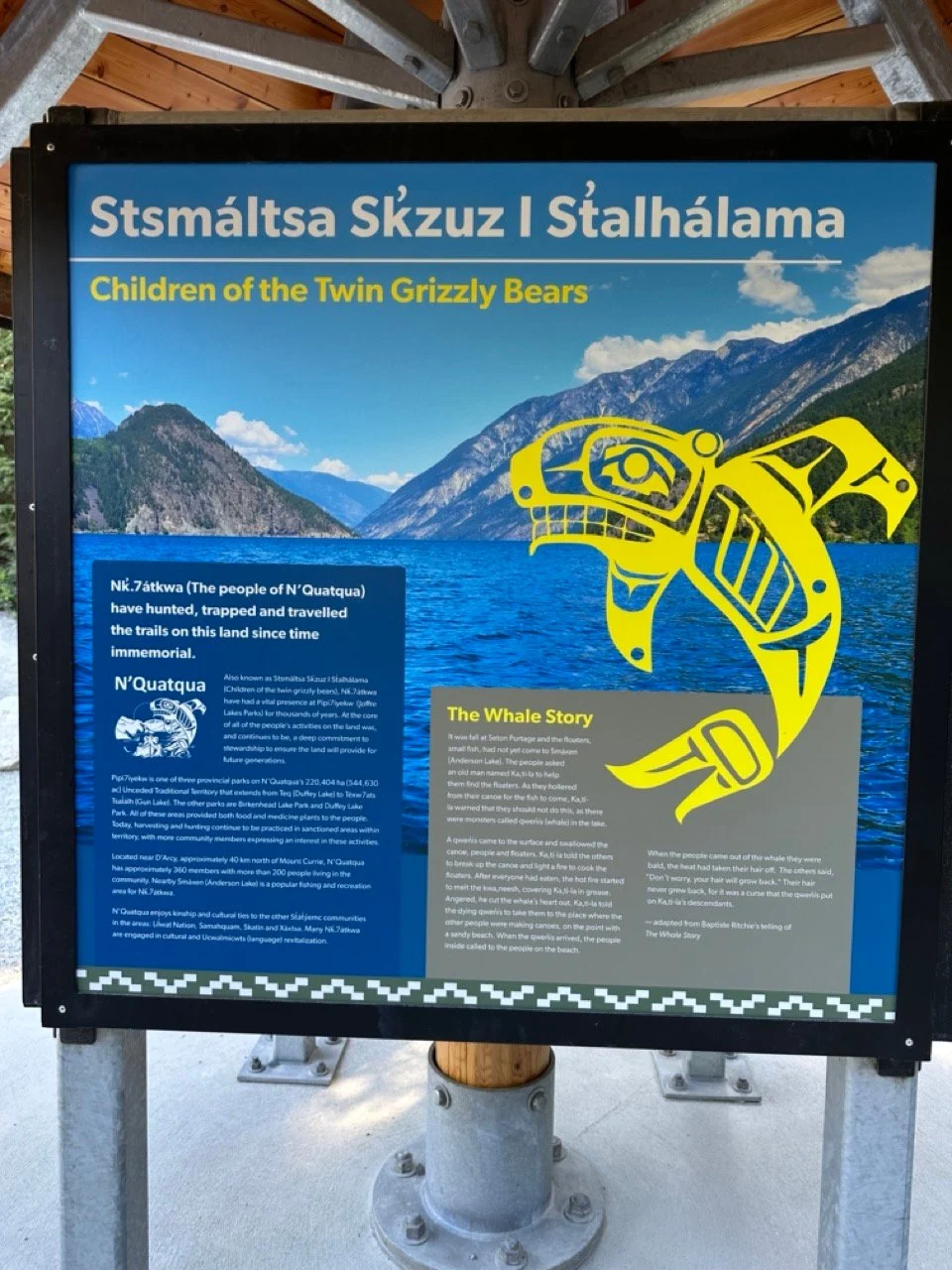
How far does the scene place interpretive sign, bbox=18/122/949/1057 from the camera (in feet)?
5.15

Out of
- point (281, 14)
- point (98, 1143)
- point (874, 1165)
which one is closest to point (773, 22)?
point (281, 14)

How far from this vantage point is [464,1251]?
254cm

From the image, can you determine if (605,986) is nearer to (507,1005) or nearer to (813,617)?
(507,1005)

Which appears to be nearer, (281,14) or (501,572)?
(501,572)

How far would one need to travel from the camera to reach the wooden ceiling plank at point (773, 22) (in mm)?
2895

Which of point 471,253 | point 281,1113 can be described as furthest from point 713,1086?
point 471,253

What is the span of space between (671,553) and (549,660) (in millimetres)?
296

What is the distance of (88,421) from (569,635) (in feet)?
3.27

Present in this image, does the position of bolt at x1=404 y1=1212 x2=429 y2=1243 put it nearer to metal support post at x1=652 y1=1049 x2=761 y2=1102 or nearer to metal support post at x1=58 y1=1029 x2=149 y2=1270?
metal support post at x1=58 y1=1029 x2=149 y2=1270

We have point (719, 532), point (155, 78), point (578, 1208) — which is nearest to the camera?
point (719, 532)

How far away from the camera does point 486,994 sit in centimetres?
167

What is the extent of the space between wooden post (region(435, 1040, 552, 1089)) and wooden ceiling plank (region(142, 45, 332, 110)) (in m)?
3.31

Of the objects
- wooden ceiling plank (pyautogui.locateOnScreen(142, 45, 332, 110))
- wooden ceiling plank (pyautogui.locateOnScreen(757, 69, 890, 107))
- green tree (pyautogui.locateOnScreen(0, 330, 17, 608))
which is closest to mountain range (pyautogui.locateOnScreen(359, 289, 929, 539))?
wooden ceiling plank (pyautogui.locateOnScreen(757, 69, 890, 107))

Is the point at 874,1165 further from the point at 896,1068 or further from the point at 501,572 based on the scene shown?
the point at 501,572
